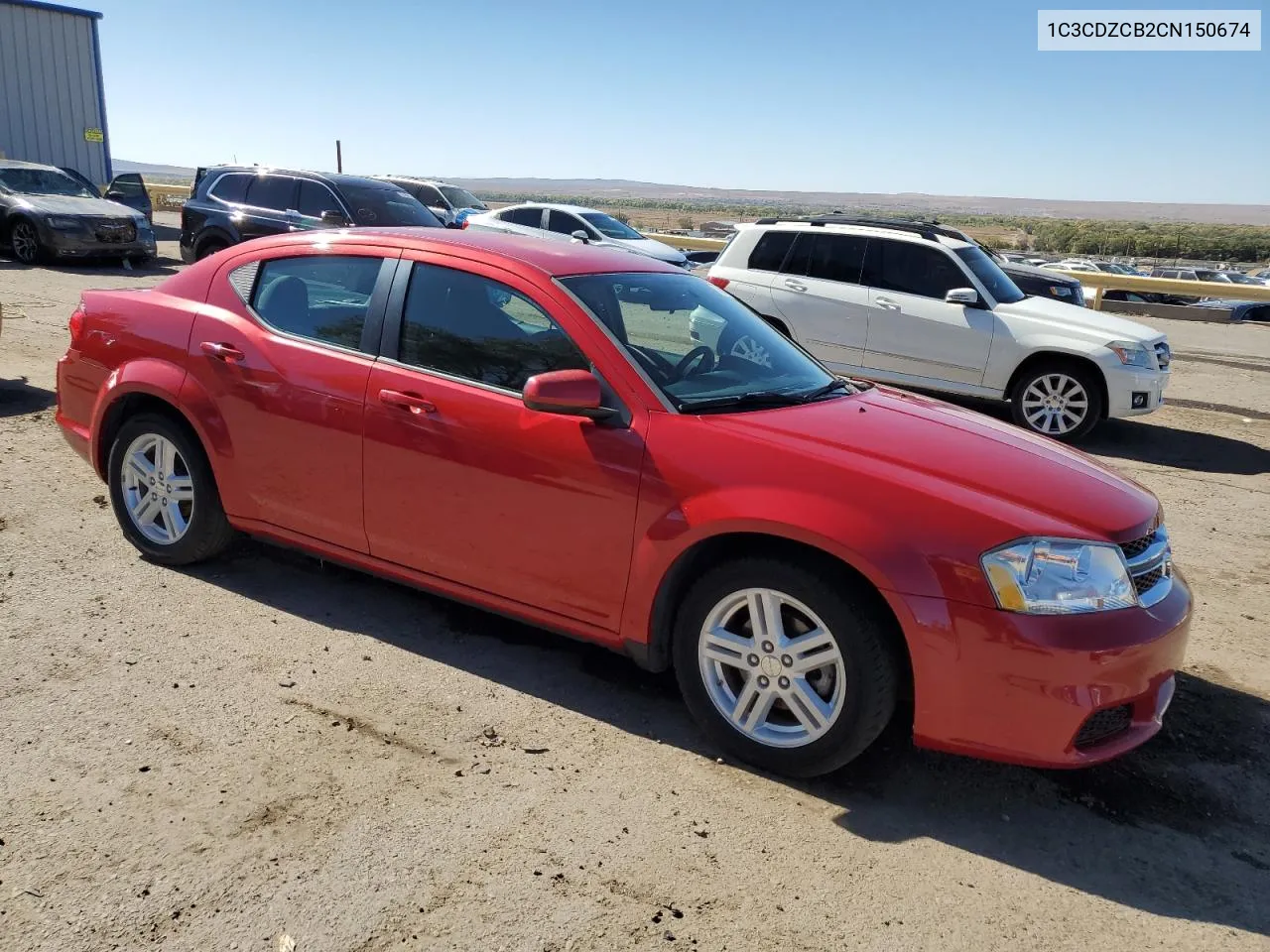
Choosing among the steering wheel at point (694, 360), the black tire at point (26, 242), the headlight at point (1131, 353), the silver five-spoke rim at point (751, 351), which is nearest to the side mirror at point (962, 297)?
the headlight at point (1131, 353)

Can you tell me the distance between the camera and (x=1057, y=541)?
9.73ft

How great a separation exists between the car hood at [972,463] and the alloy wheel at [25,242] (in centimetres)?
1690

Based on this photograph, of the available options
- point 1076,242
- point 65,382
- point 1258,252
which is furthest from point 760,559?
point 1258,252

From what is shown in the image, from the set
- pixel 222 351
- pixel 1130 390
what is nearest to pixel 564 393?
pixel 222 351

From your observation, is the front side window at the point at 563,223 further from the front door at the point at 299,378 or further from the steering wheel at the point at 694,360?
the steering wheel at the point at 694,360

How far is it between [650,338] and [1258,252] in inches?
3820

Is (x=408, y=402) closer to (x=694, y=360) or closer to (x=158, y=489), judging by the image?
(x=694, y=360)

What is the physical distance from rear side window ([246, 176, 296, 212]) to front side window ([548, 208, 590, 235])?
5.34m

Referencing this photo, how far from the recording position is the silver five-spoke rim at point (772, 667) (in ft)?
10.2

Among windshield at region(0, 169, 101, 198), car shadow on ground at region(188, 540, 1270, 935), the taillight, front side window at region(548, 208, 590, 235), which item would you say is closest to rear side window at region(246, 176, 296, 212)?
windshield at region(0, 169, 101, 198)

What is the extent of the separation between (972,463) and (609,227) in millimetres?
16719

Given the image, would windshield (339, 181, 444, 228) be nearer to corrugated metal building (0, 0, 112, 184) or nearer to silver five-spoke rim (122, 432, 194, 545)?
silver five-spoke rim (122, 432, 194, 545)

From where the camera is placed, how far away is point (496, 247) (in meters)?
4.04

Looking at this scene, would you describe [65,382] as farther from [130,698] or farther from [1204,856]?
[1204,856]
